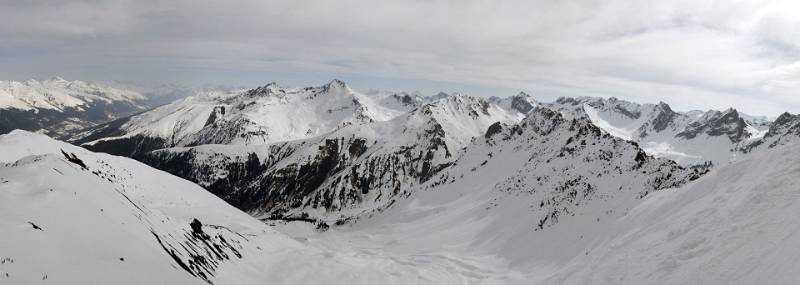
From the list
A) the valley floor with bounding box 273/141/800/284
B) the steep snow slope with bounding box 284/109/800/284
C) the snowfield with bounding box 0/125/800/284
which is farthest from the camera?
the steep snow slope with bounding box 284/109/800/284

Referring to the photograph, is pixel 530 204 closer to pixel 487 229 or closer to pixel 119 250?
pixel 487 229

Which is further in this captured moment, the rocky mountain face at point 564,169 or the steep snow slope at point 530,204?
the rocky mountain face at point 564,169

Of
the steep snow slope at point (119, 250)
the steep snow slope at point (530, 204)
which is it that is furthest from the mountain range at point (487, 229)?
the steep snow slope at point (530, 204)

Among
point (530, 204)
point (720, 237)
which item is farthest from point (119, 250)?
point (530, 204)

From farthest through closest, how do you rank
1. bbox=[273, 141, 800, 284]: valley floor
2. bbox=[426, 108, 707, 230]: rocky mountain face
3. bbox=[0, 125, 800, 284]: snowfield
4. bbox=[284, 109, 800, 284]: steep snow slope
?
bbox=[426, 108, 707, 230]: rocky mountain face < bbox=[284, 109, 800, 284]: steep snow slope < bbox=[273, 141, 800, 284]: valley floor < bbox=[0, 125, 800, 284]: snowfield

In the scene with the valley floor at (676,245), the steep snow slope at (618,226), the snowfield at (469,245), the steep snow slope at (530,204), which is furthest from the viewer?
the steep snow slope at (530,204)

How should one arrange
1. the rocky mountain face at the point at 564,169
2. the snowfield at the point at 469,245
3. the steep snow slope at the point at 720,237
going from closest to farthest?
the snowfield at the point at 469,245, the steep snow slope at the point at 720,237, the rocky mountain face at the point at 564,169

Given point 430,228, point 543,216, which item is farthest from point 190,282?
point 430,228

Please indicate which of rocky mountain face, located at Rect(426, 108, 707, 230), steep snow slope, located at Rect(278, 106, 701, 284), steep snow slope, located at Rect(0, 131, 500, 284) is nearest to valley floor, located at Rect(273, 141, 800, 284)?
steep snow slope, located at Rect(278, 106, 701, 284)

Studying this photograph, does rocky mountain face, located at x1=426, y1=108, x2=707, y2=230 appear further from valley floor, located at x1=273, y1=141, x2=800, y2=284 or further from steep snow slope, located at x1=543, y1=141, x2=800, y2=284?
steep snow slope, located at x1=543, y1=141, x2=800, y2=284

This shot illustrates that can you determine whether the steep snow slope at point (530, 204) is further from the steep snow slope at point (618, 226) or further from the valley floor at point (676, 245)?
the valley floor at point (676, 245)
